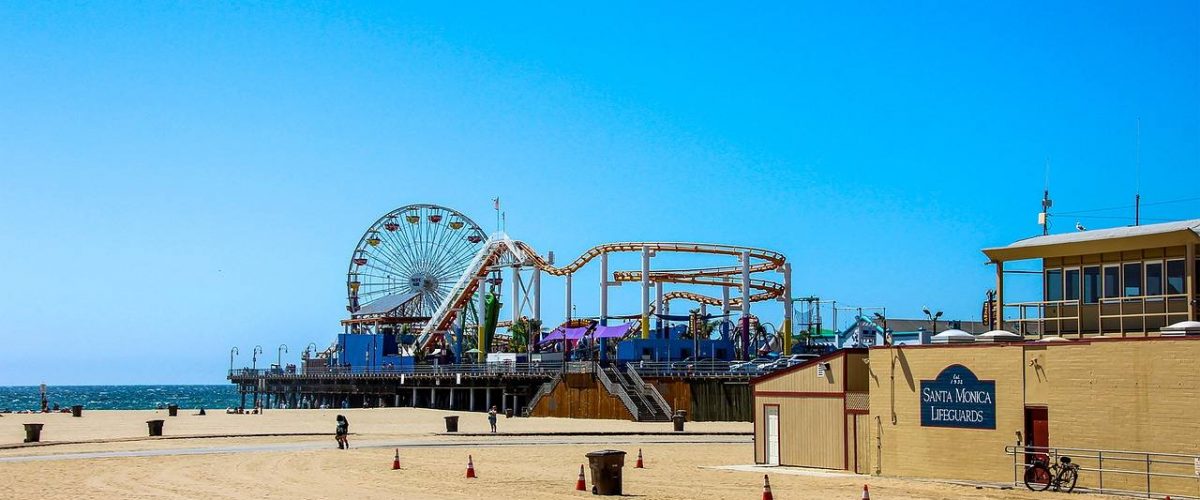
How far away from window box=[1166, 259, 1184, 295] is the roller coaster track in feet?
145

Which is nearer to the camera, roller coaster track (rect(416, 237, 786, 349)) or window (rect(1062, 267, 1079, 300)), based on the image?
window (rect(1062, 267, 1079, 300))

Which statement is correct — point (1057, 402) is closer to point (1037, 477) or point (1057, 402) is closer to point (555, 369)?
point (1037, 477)

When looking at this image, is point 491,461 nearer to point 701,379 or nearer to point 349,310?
point 701,379

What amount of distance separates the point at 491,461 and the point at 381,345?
207 feet

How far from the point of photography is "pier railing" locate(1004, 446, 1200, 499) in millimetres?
21875

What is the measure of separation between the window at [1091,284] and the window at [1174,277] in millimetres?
1573

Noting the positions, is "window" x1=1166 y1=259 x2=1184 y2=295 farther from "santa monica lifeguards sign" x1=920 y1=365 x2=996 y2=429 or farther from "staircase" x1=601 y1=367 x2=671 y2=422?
"staircase" x1=601 y1=367 x2=671 y2=422

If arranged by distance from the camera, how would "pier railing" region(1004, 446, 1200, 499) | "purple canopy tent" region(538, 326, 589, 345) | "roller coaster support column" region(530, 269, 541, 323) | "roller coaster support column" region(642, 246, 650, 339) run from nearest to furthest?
"pier railing" region(1004, 446, 1200, 499) < "roller coaster support column" region(642, 246, 650, 339) < "purple canopy tent" region(538, 326, 589, 345) < "roller coaster support column" region(530, 269, 541, 323)

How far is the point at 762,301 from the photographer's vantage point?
80.7m

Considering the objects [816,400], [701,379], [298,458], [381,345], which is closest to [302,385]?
[381,345]

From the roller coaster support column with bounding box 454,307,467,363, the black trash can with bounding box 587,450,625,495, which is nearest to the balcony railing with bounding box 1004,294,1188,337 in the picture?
the black trash can with bounding box 587,450,625,495

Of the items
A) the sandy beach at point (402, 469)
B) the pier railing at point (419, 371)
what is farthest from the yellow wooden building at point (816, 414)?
A: the pier railing at point (419, 371)

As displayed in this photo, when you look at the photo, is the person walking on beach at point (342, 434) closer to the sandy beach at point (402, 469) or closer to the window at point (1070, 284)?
the sandy beach at point (402, 469)

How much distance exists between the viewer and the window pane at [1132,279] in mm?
26656
